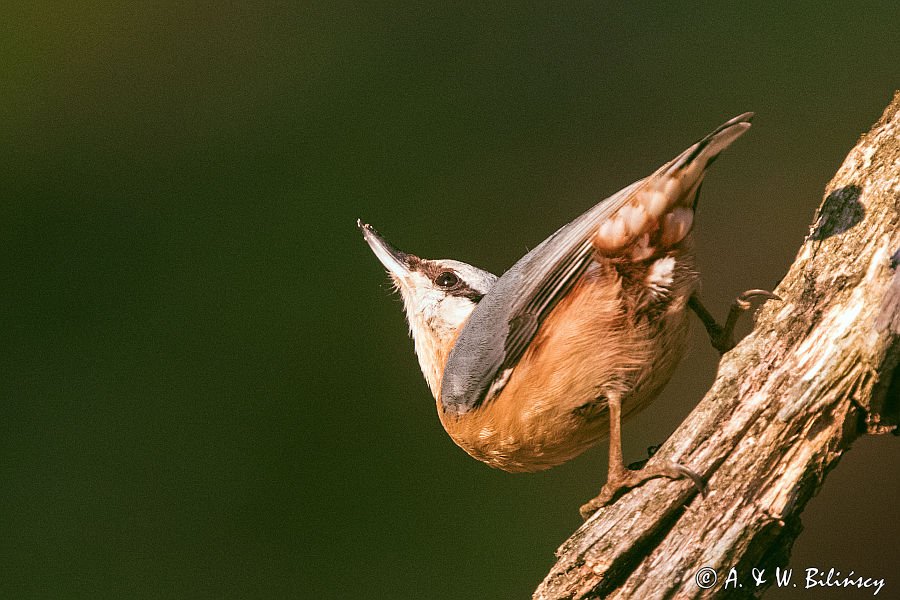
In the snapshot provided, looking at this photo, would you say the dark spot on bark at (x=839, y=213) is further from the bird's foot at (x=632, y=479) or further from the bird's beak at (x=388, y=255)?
the bird's beak at (x=388, y=255)

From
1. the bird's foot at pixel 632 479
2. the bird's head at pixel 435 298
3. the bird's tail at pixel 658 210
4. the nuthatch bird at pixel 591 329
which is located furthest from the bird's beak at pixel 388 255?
the bird's foot at pixel 632 479

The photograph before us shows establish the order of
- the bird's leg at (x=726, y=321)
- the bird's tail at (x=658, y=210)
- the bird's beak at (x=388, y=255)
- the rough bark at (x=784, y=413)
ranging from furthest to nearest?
the bird's beak at (x=388, y=255) → the bird's leg at (x=726, y=321) → the bird's tail at (x=658, y=210) → the rough bark at (x=784, y=413)

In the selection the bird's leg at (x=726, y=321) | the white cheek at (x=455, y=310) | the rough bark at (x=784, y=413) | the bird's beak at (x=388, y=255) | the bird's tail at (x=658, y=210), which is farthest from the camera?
the bird's beak at (x=388, y=255)

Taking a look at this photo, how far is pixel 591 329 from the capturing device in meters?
1.54

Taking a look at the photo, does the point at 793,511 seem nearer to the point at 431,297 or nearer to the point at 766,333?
the point at 766,333

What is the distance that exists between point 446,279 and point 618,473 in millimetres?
717

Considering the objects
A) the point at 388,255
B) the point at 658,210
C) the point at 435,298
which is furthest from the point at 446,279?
the point at 658,210

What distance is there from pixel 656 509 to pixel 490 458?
0.53m

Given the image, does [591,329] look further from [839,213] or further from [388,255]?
[388,255]

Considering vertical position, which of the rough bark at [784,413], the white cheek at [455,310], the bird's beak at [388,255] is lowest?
the rough bark at [784,413]

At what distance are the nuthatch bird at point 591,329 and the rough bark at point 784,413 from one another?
4.9 inches

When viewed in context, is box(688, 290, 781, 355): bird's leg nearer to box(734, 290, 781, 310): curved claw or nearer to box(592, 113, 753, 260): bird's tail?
box(734, 290, 781, 310): curved claw

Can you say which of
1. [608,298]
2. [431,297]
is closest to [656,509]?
[608,298]

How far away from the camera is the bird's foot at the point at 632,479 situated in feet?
4.13
